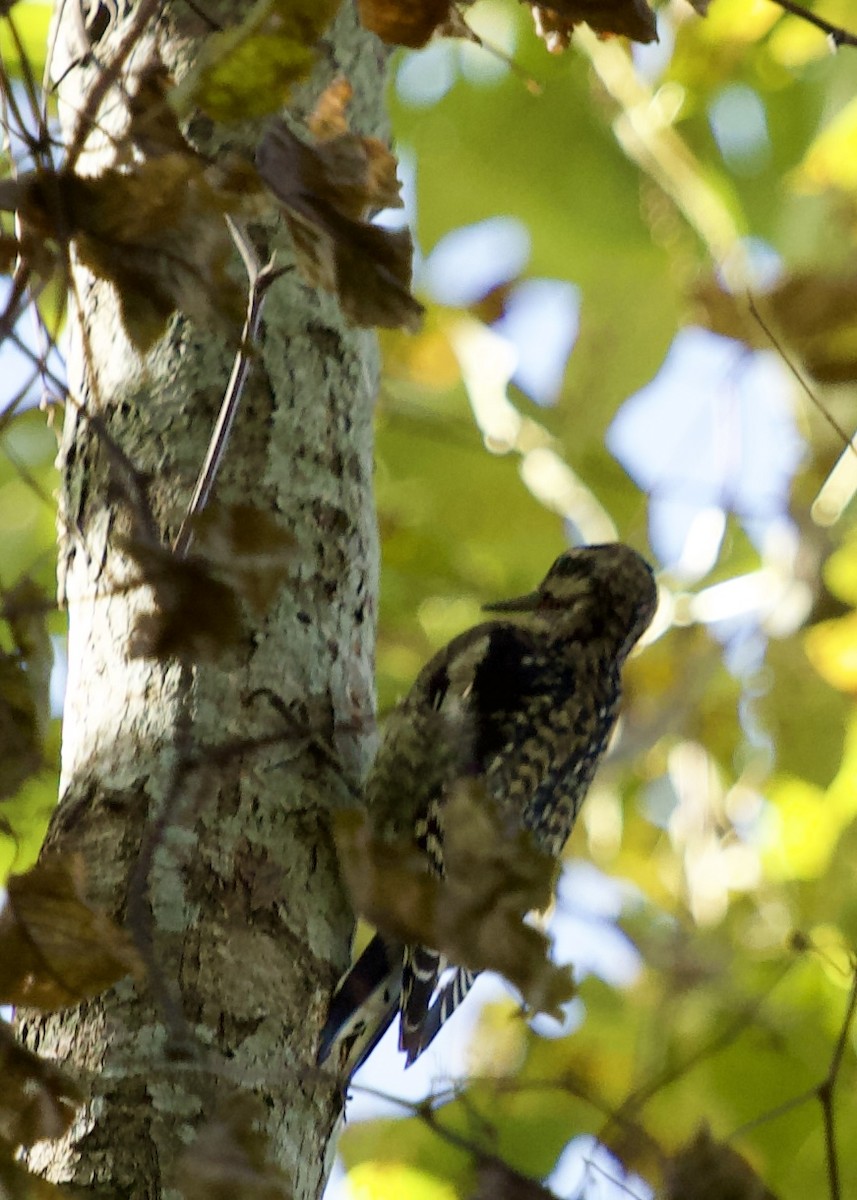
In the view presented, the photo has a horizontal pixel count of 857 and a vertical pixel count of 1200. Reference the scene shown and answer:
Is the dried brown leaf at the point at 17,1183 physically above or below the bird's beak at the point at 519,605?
below

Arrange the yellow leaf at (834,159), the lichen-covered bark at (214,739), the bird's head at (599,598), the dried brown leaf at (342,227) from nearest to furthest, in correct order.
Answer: the dried brown leaf at (342,227) < the lichen-covered bark at (214,739) < the bird's head at (599,598) < the yellow leaf at (834,159)


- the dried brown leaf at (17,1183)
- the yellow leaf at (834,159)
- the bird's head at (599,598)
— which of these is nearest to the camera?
the dried brown leaf at (17,1183)

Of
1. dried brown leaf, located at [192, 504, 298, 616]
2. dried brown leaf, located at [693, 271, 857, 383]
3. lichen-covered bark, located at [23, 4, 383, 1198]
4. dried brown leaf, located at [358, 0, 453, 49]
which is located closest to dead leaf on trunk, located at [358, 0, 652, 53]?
dried brown leaf, located at [358, 0, 453, 49]

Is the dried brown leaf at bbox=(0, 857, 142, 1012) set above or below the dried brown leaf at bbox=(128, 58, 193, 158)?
below

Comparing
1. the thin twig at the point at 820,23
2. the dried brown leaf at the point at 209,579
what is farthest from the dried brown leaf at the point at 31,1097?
the thin twig at the point at 820,23

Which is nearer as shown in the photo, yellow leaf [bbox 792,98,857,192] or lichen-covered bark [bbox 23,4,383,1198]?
lichen-covered bark [bbox 23,4,383,1198]

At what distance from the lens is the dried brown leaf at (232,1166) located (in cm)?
116

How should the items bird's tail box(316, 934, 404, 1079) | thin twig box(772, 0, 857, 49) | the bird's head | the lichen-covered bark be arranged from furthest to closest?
1. the bird's head
2. bird's tail box(316, 934, 404, 1079)
3. the lichen-covered bark
4. thin twig box(772, 0, 857, 49)

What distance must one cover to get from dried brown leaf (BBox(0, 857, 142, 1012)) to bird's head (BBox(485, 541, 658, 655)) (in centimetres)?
180

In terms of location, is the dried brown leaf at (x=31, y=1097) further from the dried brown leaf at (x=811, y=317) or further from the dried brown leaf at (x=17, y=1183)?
the dried brown leaf at (x=811, y=317)

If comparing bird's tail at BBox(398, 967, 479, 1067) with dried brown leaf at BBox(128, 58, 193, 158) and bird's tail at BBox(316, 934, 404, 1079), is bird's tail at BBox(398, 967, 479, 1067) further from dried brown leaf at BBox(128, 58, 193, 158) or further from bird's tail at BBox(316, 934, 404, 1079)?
dried brown leaf at BBox(128, 58, 193, 158)

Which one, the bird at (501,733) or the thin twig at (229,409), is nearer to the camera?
the thin twig at (229,409)

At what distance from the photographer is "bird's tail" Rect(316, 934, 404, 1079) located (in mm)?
1940

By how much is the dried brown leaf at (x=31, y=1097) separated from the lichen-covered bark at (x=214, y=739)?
107 mm
